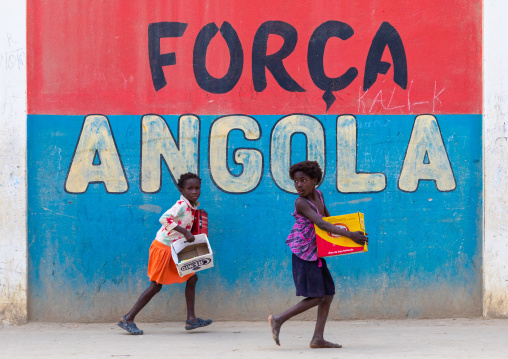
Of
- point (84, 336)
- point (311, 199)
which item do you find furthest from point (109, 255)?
point (311, 199)

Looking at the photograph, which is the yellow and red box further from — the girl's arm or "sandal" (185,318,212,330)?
"sandal" (185,318,212,330)

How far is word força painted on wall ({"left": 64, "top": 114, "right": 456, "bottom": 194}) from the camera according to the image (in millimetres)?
6371

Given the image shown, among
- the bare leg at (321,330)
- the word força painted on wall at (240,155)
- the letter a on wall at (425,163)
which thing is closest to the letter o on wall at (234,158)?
the word força painted on wall at (240,155)

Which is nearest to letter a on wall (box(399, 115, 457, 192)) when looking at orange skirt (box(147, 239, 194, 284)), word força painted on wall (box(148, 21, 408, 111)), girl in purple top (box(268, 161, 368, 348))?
word força painted on wall (box(148, 21, 408, 111))

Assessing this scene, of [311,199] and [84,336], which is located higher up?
[311,199]

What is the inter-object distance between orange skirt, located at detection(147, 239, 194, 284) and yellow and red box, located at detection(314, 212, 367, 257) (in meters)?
1.44

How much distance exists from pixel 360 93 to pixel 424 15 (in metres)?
0.94

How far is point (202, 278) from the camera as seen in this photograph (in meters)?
6.44

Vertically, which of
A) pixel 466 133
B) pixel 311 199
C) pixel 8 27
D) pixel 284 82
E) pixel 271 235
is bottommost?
pixel 271 235

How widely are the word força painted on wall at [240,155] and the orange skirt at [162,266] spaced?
2.06ft

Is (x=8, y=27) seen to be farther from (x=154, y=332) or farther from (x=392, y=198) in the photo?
(x=392, y=198)

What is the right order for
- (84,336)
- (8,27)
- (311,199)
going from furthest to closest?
(8,27), (84,336), (311,199)

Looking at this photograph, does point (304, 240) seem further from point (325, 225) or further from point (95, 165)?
point (95, 165)

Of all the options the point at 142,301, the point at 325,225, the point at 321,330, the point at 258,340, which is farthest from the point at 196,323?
the point at 325,225
